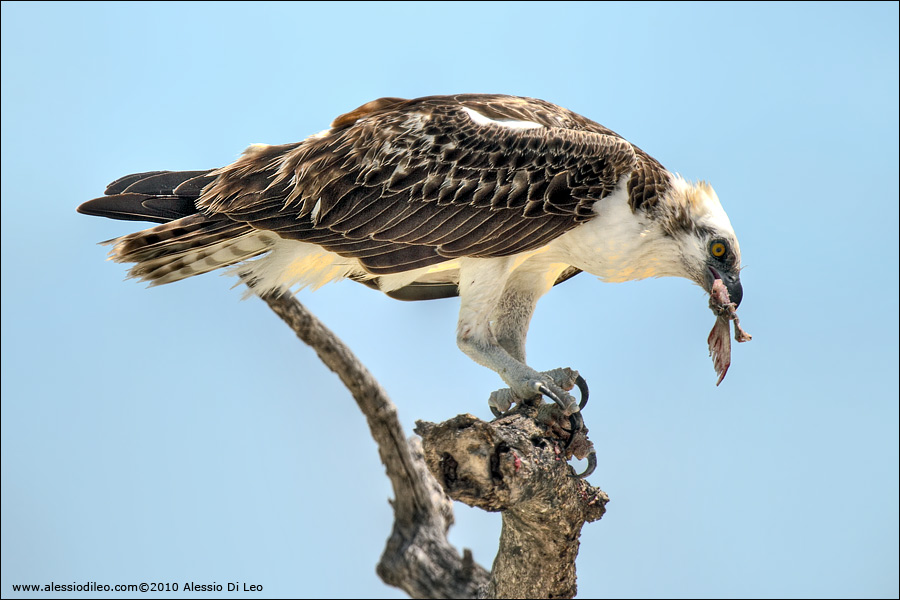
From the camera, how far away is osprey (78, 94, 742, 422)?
2963 millimetres

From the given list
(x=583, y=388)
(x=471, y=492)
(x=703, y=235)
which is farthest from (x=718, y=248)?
(x=471, y=492)

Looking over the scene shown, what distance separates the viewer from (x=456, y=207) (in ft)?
9.75

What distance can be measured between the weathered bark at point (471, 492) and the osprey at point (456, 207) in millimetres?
291

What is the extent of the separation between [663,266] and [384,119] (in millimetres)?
1147

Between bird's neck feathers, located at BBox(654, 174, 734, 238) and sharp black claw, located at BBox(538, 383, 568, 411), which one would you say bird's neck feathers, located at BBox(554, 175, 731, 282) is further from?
sharp black claw, located at BBox(538, 383, 568, 411)

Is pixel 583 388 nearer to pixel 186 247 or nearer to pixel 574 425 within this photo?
pixel 574 425

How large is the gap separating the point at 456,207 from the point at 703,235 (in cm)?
89

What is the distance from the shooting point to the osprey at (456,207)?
2963 millimetres

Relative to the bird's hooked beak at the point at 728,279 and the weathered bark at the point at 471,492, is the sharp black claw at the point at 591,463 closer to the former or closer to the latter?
the weathered bark at the point at 471,492

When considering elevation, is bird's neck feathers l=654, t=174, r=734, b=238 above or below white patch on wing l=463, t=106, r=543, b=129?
below

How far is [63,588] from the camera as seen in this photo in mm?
4410

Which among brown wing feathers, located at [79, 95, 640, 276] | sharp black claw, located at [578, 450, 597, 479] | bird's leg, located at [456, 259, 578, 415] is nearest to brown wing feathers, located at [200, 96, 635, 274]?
brown wing feathers, located at [79, 95, 640, 276]

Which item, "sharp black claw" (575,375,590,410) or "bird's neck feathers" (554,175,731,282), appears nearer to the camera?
"bird's neck feathers" (554,175,731,282)

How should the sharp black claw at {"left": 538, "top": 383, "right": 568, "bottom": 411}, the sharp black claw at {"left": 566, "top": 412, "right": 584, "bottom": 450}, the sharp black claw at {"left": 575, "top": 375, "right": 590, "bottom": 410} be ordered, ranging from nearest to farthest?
1. the sharp black claw at {"left": 538, "top": 383, "right": 568, "bottom": 411}
2. the sharp black claw at {"left": 566, "top": 412, "right": 584, "bottom": 450}
3. the sharp black claw at {"left": 575, "top": 375, "right": 590, "bottom": 410}
